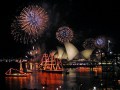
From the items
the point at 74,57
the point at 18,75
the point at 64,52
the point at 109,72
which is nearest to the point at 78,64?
the point at 74,57

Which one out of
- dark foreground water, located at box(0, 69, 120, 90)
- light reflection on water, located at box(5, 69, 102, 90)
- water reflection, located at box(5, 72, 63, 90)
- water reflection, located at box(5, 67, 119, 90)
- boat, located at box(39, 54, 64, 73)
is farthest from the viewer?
boat, located at box(39, 54, 64, 73)

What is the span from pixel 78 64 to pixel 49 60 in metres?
26.0

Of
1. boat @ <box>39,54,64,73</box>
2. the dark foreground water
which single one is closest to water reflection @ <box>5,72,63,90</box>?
the dark foreground water

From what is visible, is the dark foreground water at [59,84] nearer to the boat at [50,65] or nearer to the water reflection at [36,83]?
the water reflection at [36,83]

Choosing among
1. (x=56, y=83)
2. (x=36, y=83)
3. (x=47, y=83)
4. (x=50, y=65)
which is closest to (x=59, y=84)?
(x=56, y=83)

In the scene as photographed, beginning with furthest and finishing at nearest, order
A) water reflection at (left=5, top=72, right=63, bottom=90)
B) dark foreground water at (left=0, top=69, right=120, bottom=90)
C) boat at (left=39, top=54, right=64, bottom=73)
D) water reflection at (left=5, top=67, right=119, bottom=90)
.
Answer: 1. boat at (left=39, top=54, right=64, bottom=73)
2. water reflection at (left=5, top=72, right=63, bottom=90)
3. water reflection at (left=5, top=67, right=119, bottom=90)
4. dark foreground water at (left=0, top=69, right=120, bottom=90)

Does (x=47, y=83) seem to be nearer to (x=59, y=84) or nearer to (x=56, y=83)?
(x=56, y=83)

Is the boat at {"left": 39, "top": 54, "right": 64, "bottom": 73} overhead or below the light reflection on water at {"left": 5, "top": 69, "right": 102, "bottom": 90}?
overhead


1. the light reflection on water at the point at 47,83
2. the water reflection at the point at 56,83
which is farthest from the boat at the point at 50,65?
the light reflection on water at the point at 47,83

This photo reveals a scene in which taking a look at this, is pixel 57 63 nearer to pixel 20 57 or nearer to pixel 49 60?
pixel 49 60

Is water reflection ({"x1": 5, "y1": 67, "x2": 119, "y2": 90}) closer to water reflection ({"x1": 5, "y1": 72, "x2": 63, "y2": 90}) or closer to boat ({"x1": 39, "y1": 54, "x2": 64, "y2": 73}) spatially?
water reflection ({"x1": 5, "y1": 72, "x2": 63, "y2": 90})

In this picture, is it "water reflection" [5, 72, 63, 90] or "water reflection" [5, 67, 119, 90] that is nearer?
"water reflection" [5, 67, 119, 90]

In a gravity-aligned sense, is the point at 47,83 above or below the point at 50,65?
below

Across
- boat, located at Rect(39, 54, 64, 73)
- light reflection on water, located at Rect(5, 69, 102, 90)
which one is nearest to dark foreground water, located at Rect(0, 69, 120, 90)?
light reflection on water, located at Rect(5, 69, 102, 90)
